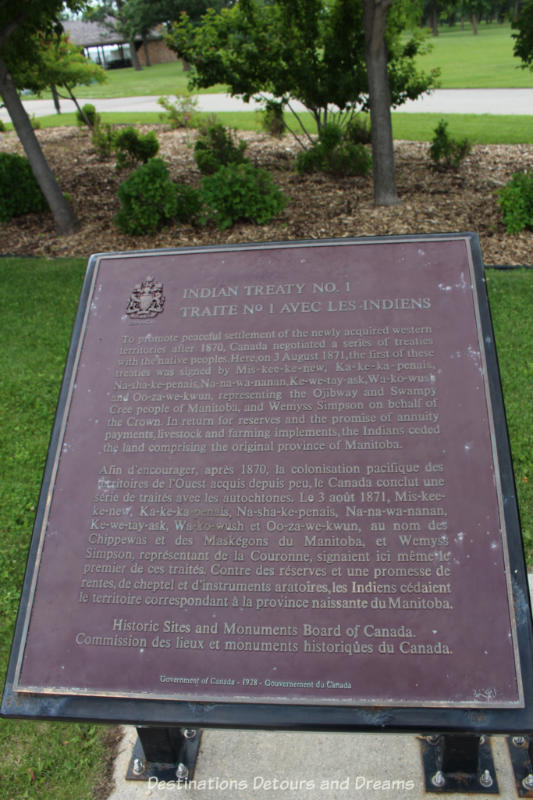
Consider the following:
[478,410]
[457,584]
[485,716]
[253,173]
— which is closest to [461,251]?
[478,410]

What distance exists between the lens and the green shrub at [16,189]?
9.45m

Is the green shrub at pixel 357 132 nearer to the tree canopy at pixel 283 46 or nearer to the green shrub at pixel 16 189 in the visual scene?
Result: the tree canopy at pixel 283 46

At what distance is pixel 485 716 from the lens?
198 cm

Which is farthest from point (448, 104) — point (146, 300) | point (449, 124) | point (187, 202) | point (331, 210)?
point (146, 300)

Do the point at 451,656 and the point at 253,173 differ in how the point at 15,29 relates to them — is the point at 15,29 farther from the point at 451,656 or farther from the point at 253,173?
the point at 451,656

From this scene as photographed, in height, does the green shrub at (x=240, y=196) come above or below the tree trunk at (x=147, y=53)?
below

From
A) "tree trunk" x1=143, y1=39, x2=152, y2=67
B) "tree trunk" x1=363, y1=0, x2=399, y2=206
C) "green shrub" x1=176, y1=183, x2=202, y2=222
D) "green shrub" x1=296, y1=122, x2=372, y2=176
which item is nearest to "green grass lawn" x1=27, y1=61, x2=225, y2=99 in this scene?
"tree trunk" x1=143, y1=39, x2=152, y2=67

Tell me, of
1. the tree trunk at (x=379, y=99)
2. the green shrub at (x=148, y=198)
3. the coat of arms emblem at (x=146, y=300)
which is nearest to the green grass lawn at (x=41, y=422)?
the green shrub at (x=148, y=198)

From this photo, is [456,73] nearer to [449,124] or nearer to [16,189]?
[449,124]

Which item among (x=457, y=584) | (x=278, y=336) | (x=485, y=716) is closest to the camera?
(x=485, y=716)

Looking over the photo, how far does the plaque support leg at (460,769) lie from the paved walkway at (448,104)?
1645 cm

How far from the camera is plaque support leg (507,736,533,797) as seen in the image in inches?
104

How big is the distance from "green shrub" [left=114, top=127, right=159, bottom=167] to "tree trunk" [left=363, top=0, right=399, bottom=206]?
5.31 metres

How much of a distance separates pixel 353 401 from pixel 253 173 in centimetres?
640
